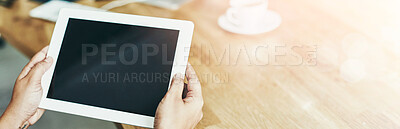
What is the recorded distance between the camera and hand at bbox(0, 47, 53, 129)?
652mm

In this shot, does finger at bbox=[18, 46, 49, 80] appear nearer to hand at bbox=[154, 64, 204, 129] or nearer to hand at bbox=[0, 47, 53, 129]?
hand at bbox=[0, 47, 53, 129]

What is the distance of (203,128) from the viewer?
623 mm

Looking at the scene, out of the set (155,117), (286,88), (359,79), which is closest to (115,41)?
(155,117)

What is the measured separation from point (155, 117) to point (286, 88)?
1.13ft

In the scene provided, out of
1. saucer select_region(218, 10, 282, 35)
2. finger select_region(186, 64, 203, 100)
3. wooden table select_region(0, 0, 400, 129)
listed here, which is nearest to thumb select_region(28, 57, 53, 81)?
wooden table select_region(0, 0, 400, 129)

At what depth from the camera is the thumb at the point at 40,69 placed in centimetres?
65

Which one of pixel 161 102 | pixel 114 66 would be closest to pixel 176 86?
pixel 161 102

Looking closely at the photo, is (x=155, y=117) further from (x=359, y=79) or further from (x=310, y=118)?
(x=359, y=79)

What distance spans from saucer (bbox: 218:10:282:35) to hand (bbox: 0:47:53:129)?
538 mm

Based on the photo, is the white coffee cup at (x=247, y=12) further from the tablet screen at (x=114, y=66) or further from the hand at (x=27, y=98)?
the hand at (x=27, y=98)

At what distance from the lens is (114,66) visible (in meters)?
0.66

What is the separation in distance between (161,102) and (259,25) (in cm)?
49

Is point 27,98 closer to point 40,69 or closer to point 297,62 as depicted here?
point 40,69

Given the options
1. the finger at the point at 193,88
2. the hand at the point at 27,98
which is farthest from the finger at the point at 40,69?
the finger at the point at 193,88
